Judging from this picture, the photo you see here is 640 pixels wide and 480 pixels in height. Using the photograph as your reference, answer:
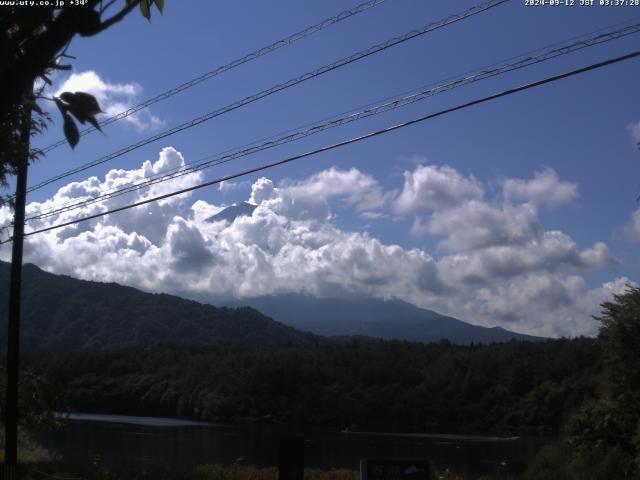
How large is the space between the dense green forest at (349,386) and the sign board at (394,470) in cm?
6899

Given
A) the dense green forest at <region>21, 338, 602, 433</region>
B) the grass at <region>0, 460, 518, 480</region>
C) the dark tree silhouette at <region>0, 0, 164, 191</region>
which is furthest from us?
the dense green forest at <region>21, 338, 602, 433</region>

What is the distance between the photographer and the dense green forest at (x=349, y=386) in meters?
82.6

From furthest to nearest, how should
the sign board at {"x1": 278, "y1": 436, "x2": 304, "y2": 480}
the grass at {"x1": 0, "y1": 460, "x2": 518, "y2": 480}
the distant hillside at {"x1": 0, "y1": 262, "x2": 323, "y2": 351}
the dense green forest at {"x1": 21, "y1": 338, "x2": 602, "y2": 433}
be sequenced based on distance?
the distant hillside at {"x1": 0, "y1": 262, "x2": 323, "y2": 351}
the dense green forest at {"x1": 21, "y1": 338, "x2": 602, "y2": 433}
the grass at {"x1": 0, "y1": 460, "x2": 518, "y2": 480}
the sign board at {"x1": 278, "y1": 436, "x2": 304, "y2": 480}

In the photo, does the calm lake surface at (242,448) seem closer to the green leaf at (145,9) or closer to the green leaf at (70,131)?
the green leaf at (145,9)

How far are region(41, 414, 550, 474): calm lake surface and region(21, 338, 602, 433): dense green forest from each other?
1306cm

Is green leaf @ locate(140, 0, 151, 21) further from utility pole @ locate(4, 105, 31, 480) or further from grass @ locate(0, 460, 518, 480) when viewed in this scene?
grass @ locate(0, 460, 518, 480)

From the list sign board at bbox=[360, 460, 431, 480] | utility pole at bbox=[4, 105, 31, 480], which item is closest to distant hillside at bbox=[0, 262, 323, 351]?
utility pole at bbox=[4, 105, 31, 480]

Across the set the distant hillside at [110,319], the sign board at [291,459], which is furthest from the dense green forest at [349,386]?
the sign board at [291,459]

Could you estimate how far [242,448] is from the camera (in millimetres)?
51250

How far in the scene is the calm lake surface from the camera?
39.7m

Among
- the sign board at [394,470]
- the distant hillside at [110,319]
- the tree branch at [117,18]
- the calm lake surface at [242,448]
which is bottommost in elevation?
the calm lake surface at [242,448]

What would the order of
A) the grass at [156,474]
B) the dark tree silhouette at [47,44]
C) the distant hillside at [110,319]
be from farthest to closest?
the distant hillside at [110,319], the grass at [156,474], the dark tree silhouette at [47,44]

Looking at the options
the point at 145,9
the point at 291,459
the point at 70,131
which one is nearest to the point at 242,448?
the point at 291,459

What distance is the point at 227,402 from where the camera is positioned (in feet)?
303
